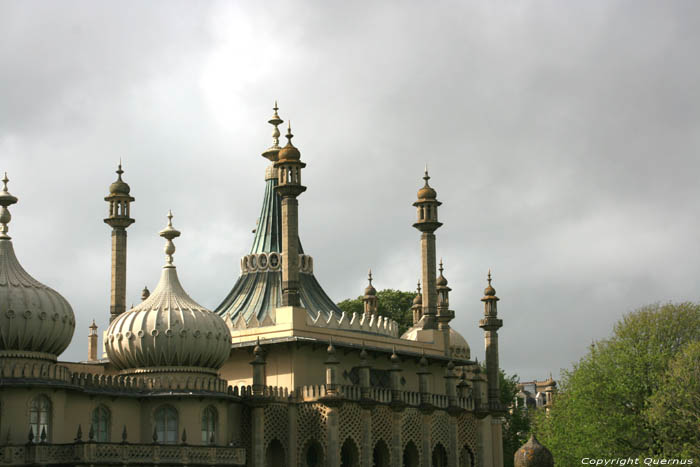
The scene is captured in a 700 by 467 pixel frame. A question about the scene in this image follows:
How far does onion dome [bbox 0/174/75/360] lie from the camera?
111 feet

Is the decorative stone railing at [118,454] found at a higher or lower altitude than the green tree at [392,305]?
lower

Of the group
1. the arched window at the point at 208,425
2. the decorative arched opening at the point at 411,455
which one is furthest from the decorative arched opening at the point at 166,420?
the decorative arched opening at the point at 411,455

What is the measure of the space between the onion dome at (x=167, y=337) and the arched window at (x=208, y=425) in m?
1.44

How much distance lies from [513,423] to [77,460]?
146 feet

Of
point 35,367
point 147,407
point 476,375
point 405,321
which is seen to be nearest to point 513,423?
point 405,321

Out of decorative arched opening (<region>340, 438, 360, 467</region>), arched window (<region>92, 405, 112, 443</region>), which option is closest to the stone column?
decorative arched opening (<region>340, 438, 360, 467</region>)

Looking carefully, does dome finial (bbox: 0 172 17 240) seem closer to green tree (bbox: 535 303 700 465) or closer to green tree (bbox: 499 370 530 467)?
green tree (bbox: 535 303 700 465)

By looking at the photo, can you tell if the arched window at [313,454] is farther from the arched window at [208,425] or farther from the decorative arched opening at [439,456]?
the decorative arched opening at [439,456]

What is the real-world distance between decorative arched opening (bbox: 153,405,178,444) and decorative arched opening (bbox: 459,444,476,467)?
51.9 feet

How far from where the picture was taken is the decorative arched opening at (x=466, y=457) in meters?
48.8

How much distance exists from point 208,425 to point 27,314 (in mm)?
7590

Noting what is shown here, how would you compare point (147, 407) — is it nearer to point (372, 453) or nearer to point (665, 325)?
point (372, 453)

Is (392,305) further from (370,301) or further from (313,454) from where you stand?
(313,454)

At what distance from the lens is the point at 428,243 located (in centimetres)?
5081
